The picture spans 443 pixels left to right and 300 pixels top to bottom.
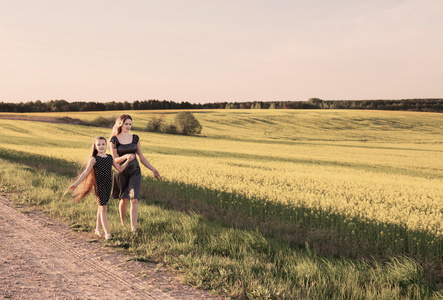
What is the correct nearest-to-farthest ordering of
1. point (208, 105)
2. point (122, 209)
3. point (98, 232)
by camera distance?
point (98, 232), point (122, 209), point (208, 105)

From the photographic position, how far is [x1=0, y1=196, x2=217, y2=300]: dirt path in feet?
13.1

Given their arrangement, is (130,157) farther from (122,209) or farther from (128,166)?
(122,209)

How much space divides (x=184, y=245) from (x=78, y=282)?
1.77m

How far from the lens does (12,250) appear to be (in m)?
5.38

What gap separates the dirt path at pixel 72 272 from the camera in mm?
3986

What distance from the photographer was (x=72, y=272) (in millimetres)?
4582

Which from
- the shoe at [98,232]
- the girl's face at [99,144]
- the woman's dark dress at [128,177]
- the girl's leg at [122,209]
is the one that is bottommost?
the shoe at [98,232]

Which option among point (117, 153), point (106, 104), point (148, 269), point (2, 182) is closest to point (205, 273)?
point (148, 269)

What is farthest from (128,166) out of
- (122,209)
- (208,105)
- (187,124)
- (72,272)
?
(208,105)

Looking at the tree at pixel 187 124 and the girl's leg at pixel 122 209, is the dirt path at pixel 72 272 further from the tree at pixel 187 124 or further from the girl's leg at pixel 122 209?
the tree at pixel 187 124

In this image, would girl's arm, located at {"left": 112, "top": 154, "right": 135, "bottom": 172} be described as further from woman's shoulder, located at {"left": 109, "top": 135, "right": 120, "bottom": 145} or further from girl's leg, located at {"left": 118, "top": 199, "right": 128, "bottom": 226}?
girl's leg, located at {"left": 118, "top": 199, "right": 128, "bottom": 226}

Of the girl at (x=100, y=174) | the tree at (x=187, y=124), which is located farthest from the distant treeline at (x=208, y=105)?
the girl at (x=100, y=174)

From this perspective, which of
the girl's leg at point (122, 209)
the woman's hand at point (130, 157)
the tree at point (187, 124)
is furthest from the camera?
the tree at point (187, 124)

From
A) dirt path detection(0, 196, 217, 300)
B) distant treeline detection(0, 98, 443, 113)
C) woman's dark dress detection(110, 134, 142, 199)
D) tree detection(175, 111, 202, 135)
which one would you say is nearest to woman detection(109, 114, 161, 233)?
woman's dark dress detection(110, 134, 142, 199)
